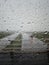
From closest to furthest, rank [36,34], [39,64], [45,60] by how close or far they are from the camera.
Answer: [39,64] → [45,60] → [36,34]

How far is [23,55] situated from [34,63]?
0.24 m

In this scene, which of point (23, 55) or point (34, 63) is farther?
point (23, 55)

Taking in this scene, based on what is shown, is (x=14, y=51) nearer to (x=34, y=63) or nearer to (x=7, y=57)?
(x=7, y=57)

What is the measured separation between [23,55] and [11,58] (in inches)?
5.4

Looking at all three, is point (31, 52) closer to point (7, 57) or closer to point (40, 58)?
point (40, 58)

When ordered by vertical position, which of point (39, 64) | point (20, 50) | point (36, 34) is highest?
point (36, 34)

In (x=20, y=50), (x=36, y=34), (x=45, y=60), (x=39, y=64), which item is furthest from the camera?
(x=36, y=34)

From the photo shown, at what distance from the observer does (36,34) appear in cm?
192

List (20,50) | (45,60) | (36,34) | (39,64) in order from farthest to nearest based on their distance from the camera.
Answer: (36,34)
(20,50)
(45,60)
(39,64)

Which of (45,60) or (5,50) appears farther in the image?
(5,50)

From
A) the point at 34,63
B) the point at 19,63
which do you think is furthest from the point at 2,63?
the point at 34,63

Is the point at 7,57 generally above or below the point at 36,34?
below

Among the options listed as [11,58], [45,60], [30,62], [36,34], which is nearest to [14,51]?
[11,58]

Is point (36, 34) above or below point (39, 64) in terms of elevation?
above
